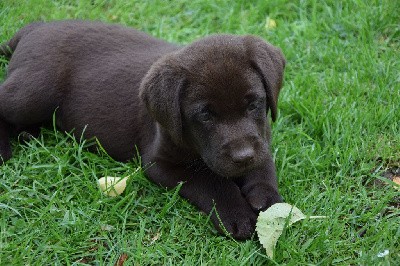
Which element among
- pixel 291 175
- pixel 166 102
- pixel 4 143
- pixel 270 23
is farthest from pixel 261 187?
pixel 270 23

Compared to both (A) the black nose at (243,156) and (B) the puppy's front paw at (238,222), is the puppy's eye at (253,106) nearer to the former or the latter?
(A) the black nose at (243,156)

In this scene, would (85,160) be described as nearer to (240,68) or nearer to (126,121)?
(126,121)

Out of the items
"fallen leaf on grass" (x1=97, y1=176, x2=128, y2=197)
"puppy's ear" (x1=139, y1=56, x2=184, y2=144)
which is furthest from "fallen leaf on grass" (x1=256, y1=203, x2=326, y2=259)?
"fallen leaf on grass" (x1=97, y1=176, x2=128, y2=197)

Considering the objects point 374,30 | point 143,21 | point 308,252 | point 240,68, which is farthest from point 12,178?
point 374,30

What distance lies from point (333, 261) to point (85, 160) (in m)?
1.91

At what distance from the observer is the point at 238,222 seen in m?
4.12

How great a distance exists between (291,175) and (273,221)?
2.35 feet

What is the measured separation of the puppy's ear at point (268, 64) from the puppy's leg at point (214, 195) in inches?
21.9

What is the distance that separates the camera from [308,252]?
398 cm

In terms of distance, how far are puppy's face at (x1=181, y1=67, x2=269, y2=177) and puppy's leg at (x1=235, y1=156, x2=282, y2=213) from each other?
0.23 m

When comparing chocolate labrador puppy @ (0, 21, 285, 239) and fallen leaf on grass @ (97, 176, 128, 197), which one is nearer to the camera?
chocolate labrador puppy @ (0, 21, 285, 239)

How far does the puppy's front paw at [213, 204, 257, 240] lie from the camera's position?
13.4 ft

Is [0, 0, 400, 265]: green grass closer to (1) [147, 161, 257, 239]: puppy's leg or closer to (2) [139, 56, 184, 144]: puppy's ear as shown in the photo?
(1) [147, 161, 257, 239]: puppy's leg

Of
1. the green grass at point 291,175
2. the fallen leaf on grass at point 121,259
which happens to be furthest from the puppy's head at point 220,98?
the fallen leaf on grass at point 121,259
